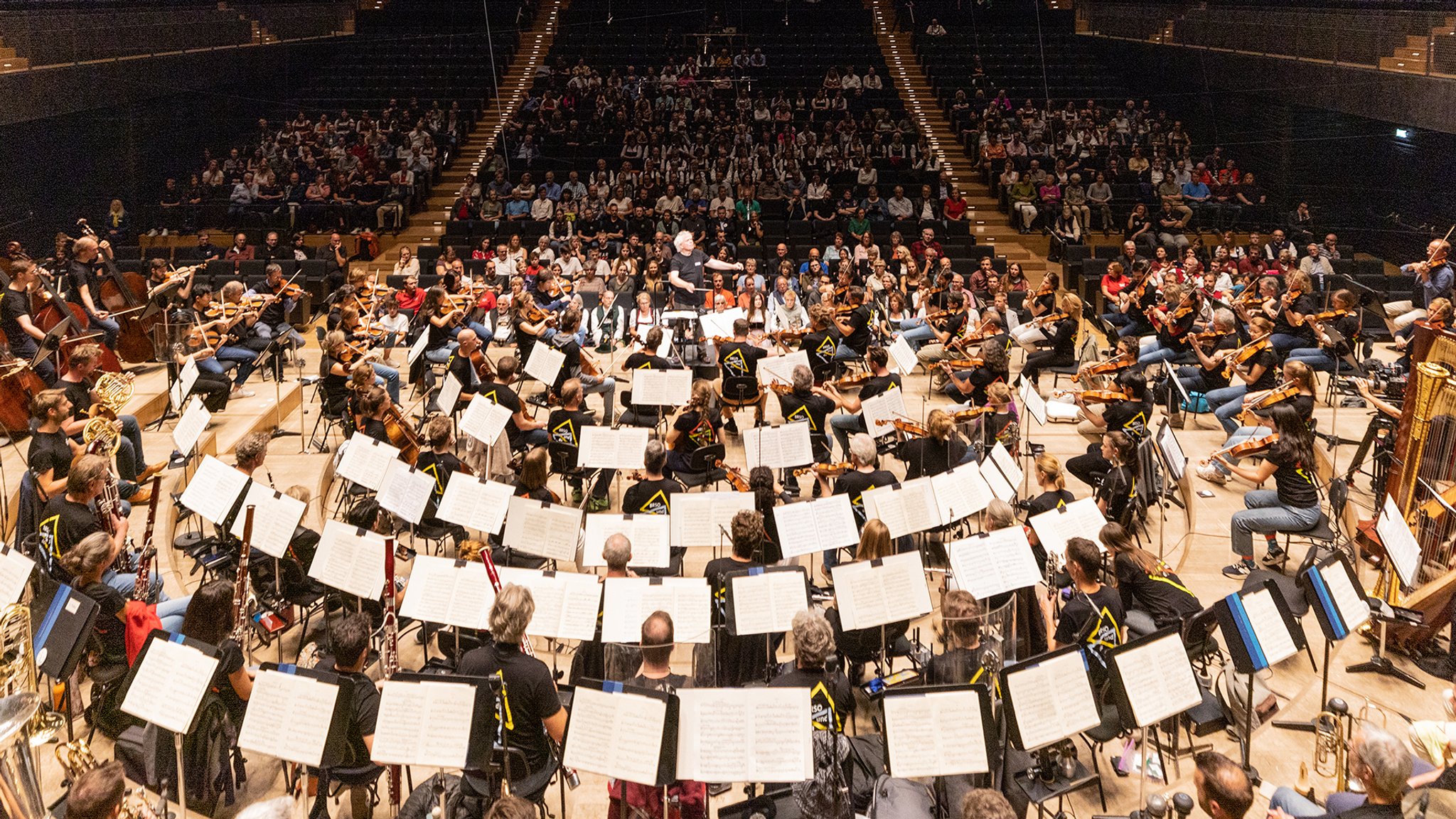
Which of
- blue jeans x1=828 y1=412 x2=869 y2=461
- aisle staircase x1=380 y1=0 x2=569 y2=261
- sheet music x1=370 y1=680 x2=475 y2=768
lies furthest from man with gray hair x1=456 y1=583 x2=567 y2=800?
aisle staircase x1=380 y1=0 x2=569 y2=261

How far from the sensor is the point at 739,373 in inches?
388

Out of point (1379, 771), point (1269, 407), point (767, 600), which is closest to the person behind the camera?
point (1379, 771)

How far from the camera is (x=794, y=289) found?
46.9 ft

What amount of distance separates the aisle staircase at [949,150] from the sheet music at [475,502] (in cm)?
1283

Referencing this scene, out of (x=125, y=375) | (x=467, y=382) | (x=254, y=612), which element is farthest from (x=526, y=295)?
(x=254, y=612)

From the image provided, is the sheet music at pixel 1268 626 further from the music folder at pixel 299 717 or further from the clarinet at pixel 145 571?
the clarinet at pixel 145 571

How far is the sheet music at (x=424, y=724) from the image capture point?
4.19 m

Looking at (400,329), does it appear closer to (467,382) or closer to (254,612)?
(467,382)

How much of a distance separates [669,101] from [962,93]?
610 cm

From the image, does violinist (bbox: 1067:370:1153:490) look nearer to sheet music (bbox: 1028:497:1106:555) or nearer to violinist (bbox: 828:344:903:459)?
violinist (bbox: 828:344:903:459)

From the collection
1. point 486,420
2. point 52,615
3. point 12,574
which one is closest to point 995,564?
point 486,420

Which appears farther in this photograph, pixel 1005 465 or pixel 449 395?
pixel 449 395

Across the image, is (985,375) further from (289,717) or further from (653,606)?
(289,717)

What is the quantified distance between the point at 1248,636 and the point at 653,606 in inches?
113
